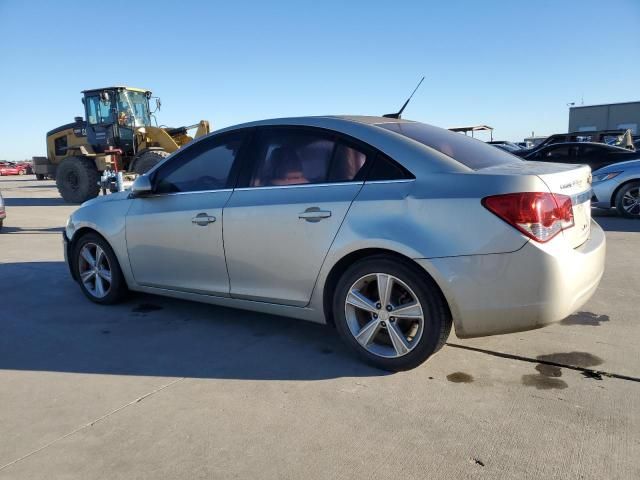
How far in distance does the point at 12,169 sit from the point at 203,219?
56765mm

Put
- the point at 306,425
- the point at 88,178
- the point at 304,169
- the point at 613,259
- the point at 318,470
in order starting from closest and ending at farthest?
1. the point at 318,470
2. the point at 306,425
3. the point at 304,169
4. the point at 613,259
5. the point at 88,178

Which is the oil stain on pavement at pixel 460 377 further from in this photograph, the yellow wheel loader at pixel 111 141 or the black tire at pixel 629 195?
the yellow wheel loader at pixel 111 141

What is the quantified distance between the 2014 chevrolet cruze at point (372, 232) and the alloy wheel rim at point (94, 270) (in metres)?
0.57

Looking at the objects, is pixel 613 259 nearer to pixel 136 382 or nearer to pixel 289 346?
pixel 289 346

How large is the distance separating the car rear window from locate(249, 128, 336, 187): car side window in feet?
1.54

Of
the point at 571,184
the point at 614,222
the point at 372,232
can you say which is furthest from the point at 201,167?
the point at 614,222

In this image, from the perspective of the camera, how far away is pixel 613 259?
6.21 metres

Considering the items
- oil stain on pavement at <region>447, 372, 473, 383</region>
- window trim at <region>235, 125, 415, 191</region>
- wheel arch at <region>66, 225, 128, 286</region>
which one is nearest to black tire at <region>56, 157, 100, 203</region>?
→ wheel arch at <region>66, 225, 128, 286</region>

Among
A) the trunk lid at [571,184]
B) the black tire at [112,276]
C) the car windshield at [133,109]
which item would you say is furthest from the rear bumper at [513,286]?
the car windshield at [133,109]

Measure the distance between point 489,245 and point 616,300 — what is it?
246 centimetres

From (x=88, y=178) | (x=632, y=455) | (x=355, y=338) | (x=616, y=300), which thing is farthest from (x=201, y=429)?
(x=88, y=178)

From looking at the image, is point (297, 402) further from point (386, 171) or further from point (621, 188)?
point (621, 188)

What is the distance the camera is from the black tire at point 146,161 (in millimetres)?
15356

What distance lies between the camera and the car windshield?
16.3 meters
